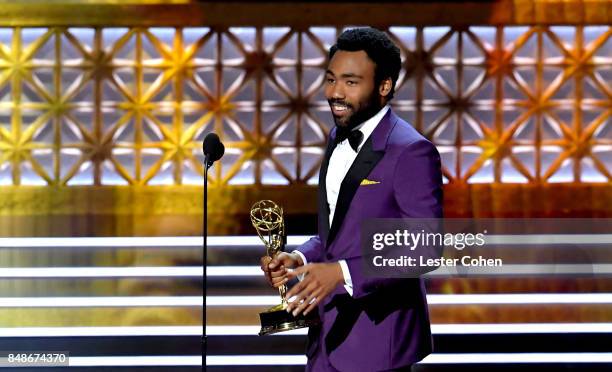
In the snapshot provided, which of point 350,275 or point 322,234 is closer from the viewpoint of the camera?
point 350,275

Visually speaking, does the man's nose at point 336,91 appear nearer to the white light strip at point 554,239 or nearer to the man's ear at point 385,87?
the man's ear at point 385,87

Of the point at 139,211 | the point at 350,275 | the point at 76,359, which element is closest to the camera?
the point at 350,275

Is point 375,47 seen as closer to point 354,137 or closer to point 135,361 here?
point 354,137

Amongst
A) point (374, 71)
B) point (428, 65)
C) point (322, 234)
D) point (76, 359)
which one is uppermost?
point (428, 65)

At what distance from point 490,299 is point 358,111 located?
2.66 meters

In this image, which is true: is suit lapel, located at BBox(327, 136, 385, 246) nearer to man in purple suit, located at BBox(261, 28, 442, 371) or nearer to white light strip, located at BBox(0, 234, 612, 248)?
man in purple suit, located at BBox(261, 28, 442, 371)

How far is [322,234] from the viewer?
2.37m

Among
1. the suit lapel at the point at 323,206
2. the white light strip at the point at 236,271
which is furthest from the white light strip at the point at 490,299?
the suit lapel at the point at 323,206

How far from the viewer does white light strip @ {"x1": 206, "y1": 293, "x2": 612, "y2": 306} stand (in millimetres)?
4652

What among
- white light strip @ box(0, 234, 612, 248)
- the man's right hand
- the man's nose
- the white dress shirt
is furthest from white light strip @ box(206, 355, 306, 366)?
the man's nose

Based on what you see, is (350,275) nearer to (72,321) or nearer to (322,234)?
(322,234)

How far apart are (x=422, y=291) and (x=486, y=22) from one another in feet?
9.41

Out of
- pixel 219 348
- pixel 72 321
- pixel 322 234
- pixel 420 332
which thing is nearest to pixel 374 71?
pixel 322 234

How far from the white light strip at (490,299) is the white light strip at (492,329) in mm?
116
